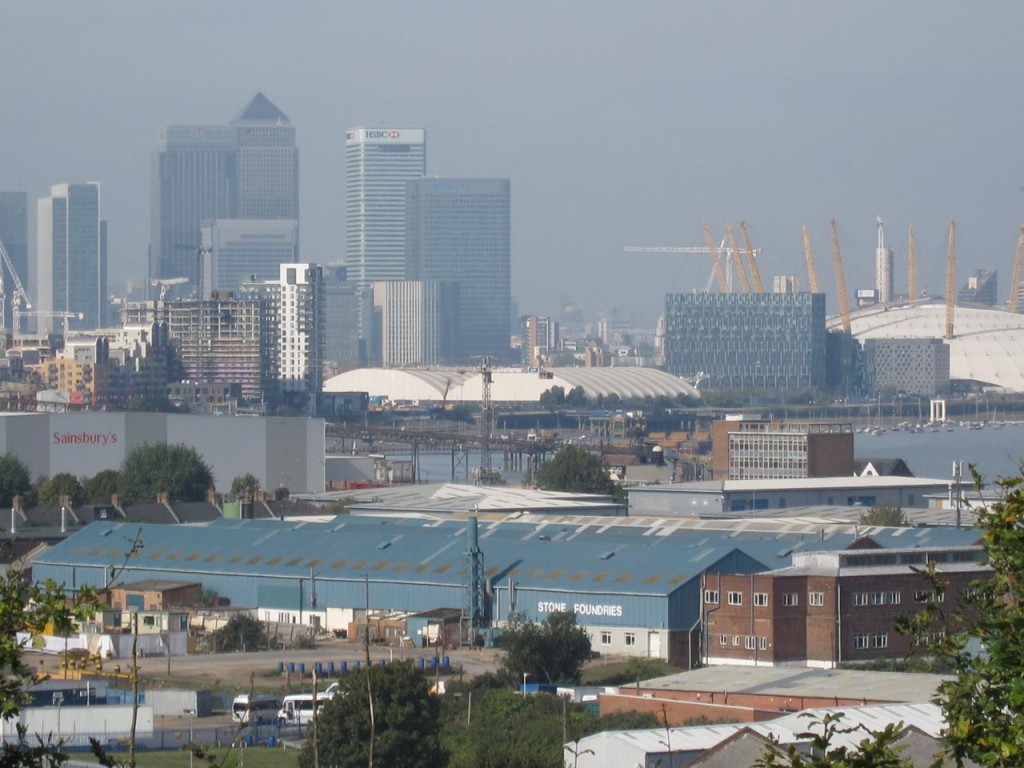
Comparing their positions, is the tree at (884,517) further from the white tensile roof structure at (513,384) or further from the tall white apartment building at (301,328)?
the tall white apartment building at (301,328)

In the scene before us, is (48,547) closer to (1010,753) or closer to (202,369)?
(1010,753)

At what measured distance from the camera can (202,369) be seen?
71.1 m

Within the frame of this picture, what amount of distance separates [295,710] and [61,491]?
1508 cm

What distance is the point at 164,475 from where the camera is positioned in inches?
1054

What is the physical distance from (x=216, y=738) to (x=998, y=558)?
771 cm

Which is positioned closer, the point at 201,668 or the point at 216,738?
the point at 216,738

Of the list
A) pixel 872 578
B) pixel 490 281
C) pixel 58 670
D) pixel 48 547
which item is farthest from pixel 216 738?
pixel 490 281

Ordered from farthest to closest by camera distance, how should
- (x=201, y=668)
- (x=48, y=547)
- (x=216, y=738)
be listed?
(x=48, y=547), (x=201, y=668), (x=216, y=738)

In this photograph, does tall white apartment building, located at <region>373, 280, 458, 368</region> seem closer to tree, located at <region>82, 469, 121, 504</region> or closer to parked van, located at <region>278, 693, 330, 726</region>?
tree, located at <region>82, 469, 121, 504</region>

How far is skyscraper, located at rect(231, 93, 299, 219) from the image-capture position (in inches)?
5945

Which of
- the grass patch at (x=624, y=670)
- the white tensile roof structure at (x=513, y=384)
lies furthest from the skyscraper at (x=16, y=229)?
the grass patch at (x=624, y=670)

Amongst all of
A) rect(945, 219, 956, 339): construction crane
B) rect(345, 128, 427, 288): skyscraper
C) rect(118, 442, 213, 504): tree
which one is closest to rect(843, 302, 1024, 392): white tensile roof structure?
rect(945, 219, 956, 339): construction crane

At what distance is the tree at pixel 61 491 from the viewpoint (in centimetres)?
2527

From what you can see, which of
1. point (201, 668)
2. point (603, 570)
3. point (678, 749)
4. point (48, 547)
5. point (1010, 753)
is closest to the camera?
point (1010, 753)
